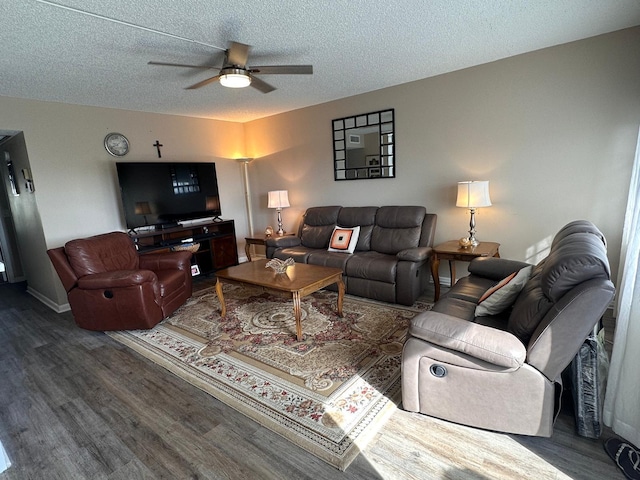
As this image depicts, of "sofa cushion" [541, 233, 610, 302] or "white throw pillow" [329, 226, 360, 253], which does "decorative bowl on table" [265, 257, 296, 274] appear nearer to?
"white throw pillow" [329, 226, 360, 253]

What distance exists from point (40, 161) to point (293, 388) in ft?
12.8

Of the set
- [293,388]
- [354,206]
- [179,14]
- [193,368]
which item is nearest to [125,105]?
[179,14]

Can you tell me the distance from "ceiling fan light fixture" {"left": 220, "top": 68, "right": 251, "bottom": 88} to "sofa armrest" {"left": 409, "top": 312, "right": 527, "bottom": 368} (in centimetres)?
218

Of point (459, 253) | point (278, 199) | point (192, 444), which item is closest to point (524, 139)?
point (459, 253)

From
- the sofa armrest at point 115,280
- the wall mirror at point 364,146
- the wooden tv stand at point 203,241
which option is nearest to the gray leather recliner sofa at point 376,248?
A: the wall mirror at point 364,146

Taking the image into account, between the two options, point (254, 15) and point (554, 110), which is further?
point (554, 110)

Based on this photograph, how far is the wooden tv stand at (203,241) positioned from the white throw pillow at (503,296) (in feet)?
12.8

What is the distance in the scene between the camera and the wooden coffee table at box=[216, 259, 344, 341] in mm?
2717

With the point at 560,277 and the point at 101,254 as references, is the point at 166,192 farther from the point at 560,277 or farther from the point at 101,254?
the point at 560,277

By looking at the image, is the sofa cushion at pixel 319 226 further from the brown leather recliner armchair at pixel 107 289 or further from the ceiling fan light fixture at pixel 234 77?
the ceiling fan light fixture at pixel 234 77

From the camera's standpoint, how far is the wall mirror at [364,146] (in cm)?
417

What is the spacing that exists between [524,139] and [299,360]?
3.07 meters

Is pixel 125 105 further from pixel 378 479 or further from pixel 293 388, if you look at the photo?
pixel 378 479

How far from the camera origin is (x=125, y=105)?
4180 mm
